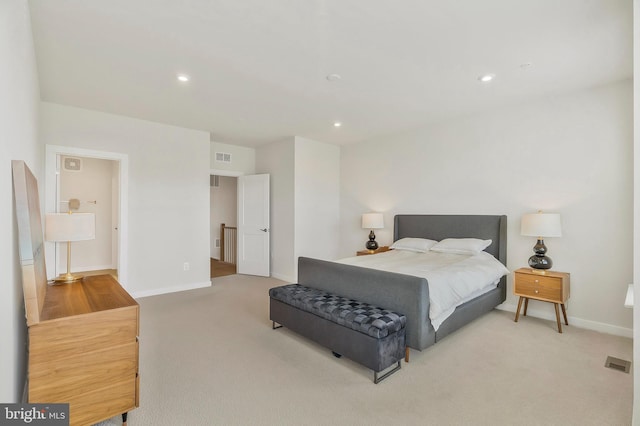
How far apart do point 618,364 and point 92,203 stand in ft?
26.4

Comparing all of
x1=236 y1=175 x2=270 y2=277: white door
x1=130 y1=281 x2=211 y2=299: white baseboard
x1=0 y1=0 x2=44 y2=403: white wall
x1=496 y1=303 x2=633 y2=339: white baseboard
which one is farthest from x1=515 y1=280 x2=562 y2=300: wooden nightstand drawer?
x1=130 y1=281 x2=211 y2=299: white baseboard

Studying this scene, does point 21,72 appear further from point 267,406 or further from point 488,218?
point 488,218

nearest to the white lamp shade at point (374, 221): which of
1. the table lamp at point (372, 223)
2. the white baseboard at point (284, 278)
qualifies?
the table lamp at point (372, 223)

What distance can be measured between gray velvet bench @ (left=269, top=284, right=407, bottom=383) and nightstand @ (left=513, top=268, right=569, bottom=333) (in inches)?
71.5

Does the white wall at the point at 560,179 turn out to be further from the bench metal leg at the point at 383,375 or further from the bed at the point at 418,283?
the bench metal leg at the point at 383,375

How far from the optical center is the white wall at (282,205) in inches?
211

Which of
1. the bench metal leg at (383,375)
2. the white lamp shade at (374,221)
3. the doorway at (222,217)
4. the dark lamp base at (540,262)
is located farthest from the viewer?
the doorway at (222,217)

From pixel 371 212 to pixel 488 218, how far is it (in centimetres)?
202

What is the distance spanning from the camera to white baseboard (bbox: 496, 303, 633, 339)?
306 cm

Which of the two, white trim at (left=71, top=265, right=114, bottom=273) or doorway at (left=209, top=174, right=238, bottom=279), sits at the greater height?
doorway at (left=209, top=174, right=238, bottom=279)

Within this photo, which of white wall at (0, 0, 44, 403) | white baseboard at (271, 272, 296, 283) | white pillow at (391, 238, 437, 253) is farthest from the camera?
white baseboard at (271, 272, 296, 283)

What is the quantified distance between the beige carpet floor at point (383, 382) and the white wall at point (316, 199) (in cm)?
244

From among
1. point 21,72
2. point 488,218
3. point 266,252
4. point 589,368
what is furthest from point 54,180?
point 589,368

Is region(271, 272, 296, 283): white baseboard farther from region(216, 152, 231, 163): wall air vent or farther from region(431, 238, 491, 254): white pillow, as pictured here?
region(431, 238, 491, 254): white pillow
